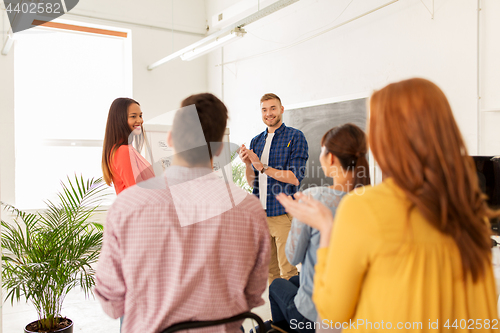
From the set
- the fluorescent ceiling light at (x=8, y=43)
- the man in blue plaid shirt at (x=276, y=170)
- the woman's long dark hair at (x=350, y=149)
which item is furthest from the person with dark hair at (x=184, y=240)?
the fluorescent ceiling light at (x=8, y=43)

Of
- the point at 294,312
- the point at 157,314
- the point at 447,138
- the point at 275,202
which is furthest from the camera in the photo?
the point at 275,202

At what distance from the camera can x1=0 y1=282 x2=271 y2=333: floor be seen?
9.21ft

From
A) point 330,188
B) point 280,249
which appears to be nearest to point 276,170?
point 280,249

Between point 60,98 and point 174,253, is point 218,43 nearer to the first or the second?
point 60,98

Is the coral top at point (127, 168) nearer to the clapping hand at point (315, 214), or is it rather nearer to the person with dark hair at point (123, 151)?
the person with dark hair at point (123, 151)

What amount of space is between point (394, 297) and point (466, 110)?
2.58 metres

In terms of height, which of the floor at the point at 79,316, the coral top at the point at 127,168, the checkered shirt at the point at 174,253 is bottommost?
the floor at the point at 79,316

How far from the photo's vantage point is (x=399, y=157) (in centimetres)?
82

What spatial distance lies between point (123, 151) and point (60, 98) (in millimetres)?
4060

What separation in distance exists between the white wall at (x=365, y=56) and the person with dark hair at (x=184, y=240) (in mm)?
2441

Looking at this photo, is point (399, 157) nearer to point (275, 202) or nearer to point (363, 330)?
point (363, 330)

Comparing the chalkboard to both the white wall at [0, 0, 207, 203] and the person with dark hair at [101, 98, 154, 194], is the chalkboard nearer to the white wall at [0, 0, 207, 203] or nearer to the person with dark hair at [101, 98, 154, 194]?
the white wall at [0, 0, 207, 203]

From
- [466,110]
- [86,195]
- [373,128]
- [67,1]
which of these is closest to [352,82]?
[466,110]

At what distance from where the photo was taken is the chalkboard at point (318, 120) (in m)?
3.77
